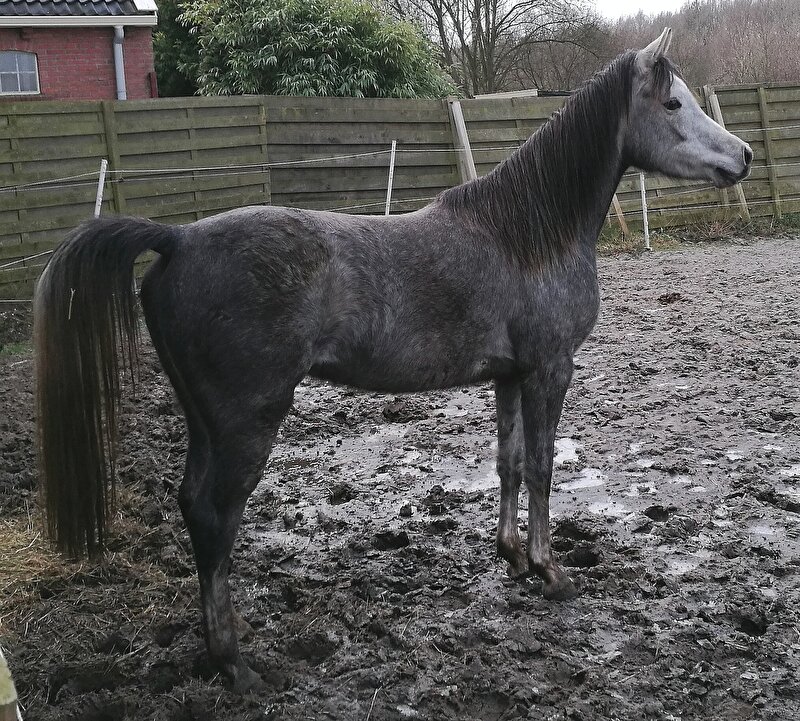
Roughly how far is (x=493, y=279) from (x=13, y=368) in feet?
14.7

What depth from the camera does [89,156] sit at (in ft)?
27.7

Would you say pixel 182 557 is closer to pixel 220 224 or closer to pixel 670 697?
pixel 220 224

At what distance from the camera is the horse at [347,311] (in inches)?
92.9

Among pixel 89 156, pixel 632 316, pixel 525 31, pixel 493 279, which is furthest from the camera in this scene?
pixel 525 31

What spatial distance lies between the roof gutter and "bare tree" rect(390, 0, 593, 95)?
1006cm

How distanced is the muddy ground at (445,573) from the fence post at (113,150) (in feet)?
11.8

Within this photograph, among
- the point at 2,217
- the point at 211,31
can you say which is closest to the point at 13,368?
the point at 2,217

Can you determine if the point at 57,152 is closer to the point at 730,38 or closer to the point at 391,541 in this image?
the point at 391,541

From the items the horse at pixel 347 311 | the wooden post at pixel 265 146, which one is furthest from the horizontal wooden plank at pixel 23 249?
the horse at pixel 347 311

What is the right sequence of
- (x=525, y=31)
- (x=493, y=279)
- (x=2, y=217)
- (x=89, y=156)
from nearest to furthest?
(x=493, y=279), (x=2, y=217), (x=89, y=156), (x=525, y=31)

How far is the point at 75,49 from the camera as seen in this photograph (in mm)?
13906

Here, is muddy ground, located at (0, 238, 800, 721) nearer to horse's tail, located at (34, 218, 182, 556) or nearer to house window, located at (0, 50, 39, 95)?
horse's tail, located at (34, 218, 182, 556)

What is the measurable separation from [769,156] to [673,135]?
10.6 meters

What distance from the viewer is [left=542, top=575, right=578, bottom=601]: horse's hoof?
296 cm
